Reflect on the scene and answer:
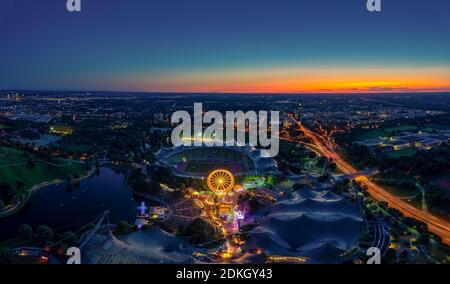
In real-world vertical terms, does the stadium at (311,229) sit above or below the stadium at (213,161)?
below

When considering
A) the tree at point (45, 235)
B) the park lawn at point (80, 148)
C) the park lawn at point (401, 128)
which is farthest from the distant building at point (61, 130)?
the park lawn at point (401, 128)

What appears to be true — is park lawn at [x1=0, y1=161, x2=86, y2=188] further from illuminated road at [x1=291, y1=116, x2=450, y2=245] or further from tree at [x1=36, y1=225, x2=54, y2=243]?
illuminated road at [x1=291, y1=116, x2=450, y2=245]

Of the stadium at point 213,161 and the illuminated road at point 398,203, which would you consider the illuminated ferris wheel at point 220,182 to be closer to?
the stadium at point 213,161

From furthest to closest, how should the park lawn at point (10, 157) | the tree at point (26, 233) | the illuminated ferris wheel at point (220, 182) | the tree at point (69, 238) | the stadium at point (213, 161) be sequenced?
the stadium at point (213, 161)
the park lawn at point (10, 157)
the illuminated ferris wheel at point (220, 182)
the tree at point (26, 233)
the tree at point (69, 238)

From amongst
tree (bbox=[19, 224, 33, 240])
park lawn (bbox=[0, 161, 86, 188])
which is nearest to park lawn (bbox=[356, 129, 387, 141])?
park lawn (bbox=[0, 161, 86, 188])

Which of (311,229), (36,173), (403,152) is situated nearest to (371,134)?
(403,152)

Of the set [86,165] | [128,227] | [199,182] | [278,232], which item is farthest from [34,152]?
[278,232]
